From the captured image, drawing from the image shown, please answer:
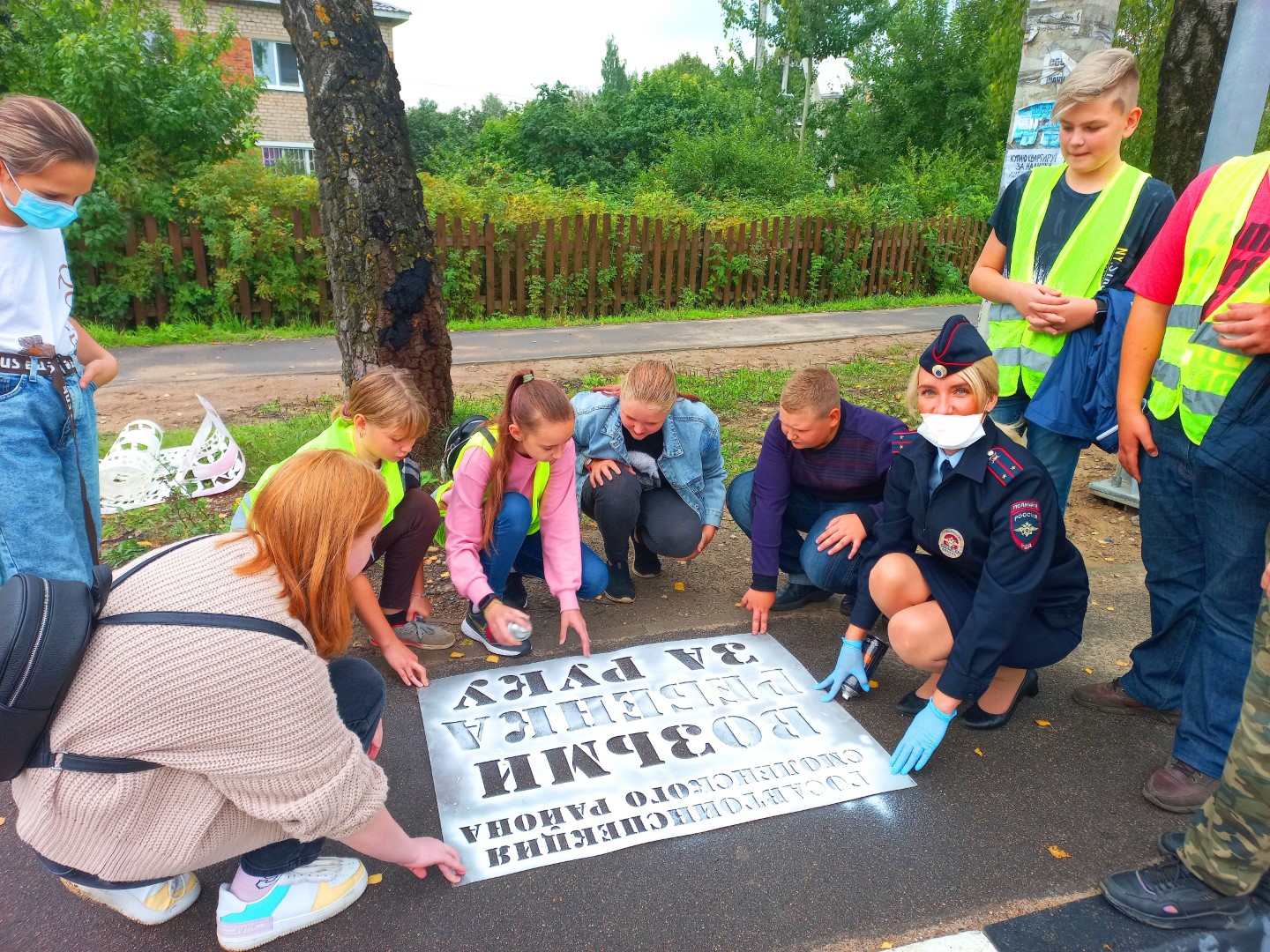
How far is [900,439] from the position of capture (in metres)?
3.07

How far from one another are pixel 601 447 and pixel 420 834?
1.64 metres

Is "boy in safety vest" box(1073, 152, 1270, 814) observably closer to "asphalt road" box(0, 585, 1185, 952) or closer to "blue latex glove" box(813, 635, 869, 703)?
"asphalt road" box(0, 585, 1185, 952)

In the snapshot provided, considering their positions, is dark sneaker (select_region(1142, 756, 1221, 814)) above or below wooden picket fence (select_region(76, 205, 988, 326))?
below

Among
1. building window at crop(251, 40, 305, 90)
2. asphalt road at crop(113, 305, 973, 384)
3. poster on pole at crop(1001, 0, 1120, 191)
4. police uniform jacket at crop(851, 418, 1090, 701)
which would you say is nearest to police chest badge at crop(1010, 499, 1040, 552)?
police uniform jacket at crop(851, 418, 1090, 701)

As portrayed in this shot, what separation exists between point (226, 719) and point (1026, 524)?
2.07 meters

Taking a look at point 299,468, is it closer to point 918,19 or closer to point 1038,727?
point 1038,727

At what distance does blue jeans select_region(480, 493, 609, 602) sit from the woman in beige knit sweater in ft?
4.03

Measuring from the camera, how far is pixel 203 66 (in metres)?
9.84

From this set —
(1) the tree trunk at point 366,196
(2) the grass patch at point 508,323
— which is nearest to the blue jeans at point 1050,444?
(1) the tree trunk at point 366,196

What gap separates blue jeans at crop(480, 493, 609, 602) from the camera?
3084 mm

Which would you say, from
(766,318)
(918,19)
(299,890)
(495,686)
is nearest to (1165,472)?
(495,686)

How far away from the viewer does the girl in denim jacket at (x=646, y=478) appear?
11.1 ft

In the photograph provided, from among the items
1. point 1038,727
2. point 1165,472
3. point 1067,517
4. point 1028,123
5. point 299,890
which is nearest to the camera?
point 299,890

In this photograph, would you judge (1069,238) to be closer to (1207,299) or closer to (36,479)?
(1207,299)
